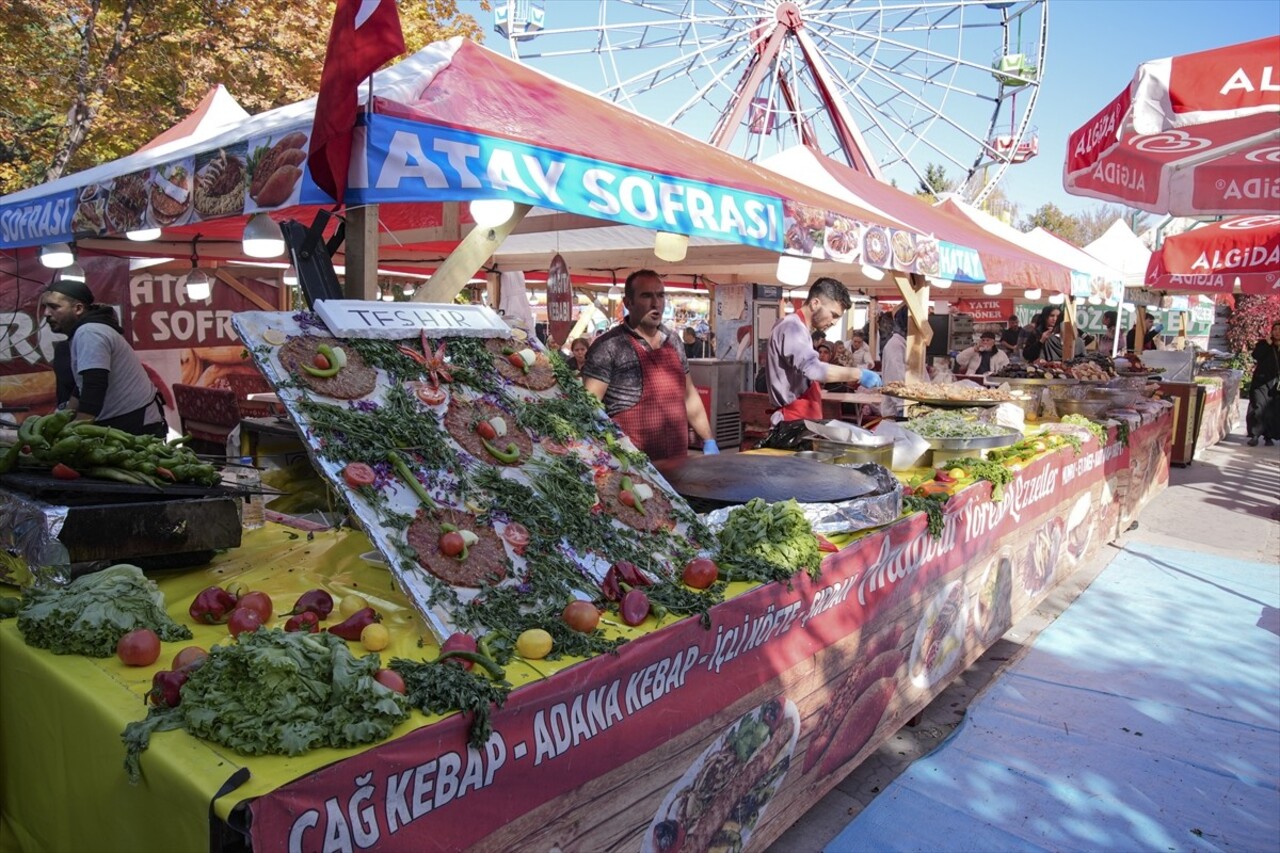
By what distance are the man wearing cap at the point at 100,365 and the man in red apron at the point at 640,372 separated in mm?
2589

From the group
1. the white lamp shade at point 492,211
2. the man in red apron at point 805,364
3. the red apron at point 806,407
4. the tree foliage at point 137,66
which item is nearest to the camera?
the white lamp shade at point 492,211

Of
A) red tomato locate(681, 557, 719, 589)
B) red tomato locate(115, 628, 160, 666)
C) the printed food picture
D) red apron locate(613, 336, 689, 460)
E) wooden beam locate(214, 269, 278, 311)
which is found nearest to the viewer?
red tomato locate(115, 628, 160, 666)

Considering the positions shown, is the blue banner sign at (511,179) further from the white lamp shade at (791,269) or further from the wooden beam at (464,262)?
the white lamp shade at (791,269)

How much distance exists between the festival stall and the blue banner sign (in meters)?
0.01

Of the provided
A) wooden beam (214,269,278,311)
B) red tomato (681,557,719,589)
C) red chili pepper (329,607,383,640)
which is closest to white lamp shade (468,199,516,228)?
red tomato (681,557,719,589)

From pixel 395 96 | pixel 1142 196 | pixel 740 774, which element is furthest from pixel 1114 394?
pixel 395 96

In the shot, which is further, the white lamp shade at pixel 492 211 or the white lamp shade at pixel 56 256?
the white lamp shade at pixel 56 256

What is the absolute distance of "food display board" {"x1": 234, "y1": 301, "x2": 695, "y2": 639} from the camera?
7.29 feet

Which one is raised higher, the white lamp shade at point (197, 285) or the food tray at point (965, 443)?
the white lamp shade at point (197, 285)

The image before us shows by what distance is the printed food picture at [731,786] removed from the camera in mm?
2329

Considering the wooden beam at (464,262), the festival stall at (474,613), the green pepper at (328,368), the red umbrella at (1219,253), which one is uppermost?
the red umbrella at (1219,253)

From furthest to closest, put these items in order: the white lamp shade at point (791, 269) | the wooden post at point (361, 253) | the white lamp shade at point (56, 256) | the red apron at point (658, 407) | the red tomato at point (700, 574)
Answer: the white lamp shade at point (791, 269) < the white lamp shade at point (56, 256) < the red apron at point (658, 407) < the wooden post at point (361, 253) < the red tomato at point (700, 574)

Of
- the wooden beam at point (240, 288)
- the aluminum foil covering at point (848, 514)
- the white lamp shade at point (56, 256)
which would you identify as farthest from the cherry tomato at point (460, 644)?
the wooden beam at point (240, 288)

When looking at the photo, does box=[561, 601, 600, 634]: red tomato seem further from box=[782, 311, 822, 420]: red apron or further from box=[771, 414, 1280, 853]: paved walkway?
box=[782, 311, 822, 420]: red apron
